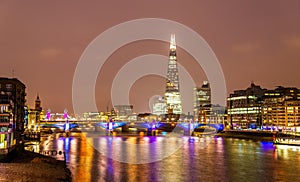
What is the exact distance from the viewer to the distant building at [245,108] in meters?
111

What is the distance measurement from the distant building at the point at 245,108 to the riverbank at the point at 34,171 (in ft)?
279

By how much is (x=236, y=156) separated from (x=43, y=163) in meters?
22.0

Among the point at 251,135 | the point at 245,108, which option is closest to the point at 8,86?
the point at 251,135

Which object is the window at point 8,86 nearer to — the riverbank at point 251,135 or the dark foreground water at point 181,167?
the dark foreground water at point 181,167

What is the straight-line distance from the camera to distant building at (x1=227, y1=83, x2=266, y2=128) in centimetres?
11061

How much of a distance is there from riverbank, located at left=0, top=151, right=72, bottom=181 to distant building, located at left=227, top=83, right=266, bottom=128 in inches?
3351

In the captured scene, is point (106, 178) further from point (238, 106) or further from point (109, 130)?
point (238, 106)

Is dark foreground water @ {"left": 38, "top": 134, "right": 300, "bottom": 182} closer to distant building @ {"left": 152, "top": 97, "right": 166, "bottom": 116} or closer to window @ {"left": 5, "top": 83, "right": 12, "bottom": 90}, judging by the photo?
window @ {"left": 5, "top": 83, "right": 12, "bottom": 90}

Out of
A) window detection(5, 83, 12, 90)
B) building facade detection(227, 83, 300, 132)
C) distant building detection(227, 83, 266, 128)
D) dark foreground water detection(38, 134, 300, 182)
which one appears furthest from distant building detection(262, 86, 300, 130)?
window detection(5, 83, 12, 90)

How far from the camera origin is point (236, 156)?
4228 cm

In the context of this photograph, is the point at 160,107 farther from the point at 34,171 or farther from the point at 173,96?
the point at 34,171

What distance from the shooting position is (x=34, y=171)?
2692cm

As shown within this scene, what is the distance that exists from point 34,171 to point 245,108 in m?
96.6

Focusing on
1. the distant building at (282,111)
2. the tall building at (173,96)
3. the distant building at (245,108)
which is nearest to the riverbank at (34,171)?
the distant building at (282,111)
